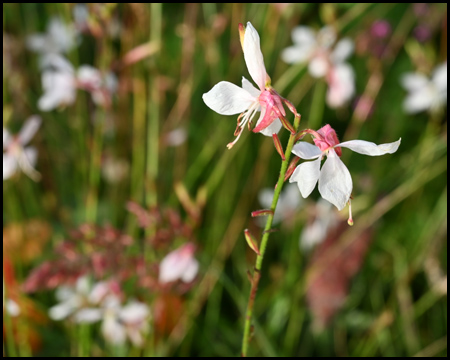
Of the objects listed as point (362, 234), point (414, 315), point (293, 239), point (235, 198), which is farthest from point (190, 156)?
point (414, 315)

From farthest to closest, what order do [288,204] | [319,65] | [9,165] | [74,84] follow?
1. [288,204]
2. [319,65]
3. [74,84]
4. [9,165]

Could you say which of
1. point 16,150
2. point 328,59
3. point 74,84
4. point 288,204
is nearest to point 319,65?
point 328,59

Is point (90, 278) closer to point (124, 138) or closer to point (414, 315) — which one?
point (124, 138)

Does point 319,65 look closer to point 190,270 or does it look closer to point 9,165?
point 190,270

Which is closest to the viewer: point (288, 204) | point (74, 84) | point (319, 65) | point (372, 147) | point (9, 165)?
point (372, 147)

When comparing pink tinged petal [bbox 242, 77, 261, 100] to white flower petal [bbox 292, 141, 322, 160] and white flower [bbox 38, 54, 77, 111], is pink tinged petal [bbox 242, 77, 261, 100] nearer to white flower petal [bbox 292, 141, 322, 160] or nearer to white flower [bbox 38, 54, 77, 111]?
white flower petal [bbox 292, 141, 322, 160]

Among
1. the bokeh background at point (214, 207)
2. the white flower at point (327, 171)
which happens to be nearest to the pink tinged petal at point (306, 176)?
the white flower at point (327, 171)
